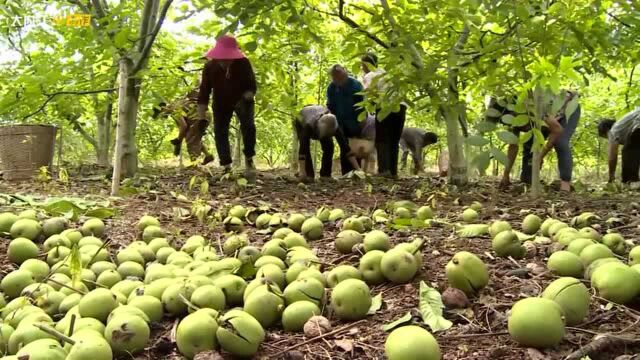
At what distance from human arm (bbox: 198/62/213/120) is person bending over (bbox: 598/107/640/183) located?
7.05m

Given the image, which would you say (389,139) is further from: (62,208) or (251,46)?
(62,208)

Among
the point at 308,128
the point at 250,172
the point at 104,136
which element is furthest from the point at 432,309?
the point at 104,136

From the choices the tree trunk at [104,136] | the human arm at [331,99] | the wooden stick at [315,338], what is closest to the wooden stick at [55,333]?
the wooden stick at [315,338]

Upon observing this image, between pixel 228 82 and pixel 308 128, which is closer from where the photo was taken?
pixel 228 82

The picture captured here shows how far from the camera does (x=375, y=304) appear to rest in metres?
2.43

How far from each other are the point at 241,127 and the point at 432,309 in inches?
242

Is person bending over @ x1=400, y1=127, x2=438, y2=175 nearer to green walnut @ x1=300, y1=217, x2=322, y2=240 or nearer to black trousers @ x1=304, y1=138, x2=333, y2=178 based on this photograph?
black trousers @ x1=304, y1=138, x2=333, y2=178

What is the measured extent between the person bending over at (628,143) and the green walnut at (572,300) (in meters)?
8.32

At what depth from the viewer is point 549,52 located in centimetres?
498

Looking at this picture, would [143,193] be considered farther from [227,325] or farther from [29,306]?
[227,325]

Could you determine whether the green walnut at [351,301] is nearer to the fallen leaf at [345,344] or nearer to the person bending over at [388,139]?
the fallen leaf at [345,344]

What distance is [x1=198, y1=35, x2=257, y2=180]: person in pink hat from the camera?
7.55 m

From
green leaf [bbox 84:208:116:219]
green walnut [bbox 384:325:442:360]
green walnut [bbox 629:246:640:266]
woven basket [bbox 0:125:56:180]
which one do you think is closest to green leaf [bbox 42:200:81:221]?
green leaf [bbox 84:208:116:219]

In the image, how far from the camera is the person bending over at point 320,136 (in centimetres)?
838
